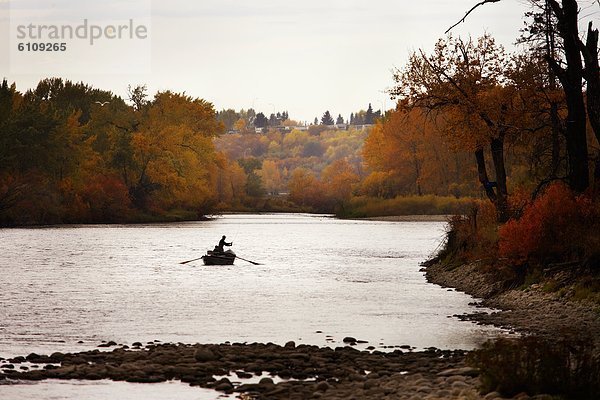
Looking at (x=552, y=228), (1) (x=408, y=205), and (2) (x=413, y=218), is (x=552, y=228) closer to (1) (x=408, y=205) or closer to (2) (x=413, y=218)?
(2) (x=413, y=218)

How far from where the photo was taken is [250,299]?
38062mm

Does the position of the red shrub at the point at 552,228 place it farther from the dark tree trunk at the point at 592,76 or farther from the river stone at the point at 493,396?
the river stone at the point at 493,396

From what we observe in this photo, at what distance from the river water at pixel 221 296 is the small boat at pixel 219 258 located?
750mm

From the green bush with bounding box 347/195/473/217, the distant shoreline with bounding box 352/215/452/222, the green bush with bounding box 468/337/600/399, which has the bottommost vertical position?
the green bush with bounding box 468/337/600/399

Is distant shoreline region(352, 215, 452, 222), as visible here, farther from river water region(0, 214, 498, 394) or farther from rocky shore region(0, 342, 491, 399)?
rocky shore region(0, 342, 491, 399)

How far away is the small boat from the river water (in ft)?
2.46

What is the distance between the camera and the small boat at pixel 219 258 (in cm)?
5562

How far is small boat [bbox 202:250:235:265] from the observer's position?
182 ft

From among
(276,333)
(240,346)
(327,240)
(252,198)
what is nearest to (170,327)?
(276,333)

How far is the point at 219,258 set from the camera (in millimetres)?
55750

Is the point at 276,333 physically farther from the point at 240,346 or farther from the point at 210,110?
the point at 210,110

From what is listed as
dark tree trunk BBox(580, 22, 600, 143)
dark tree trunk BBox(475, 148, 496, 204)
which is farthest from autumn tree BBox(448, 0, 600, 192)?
dark tree trunk BBox(475, 148, 496, 204)

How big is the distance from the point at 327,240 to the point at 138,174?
43.1 m

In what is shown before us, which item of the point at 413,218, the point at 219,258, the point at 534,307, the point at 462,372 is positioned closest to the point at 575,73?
the point at 534,307
